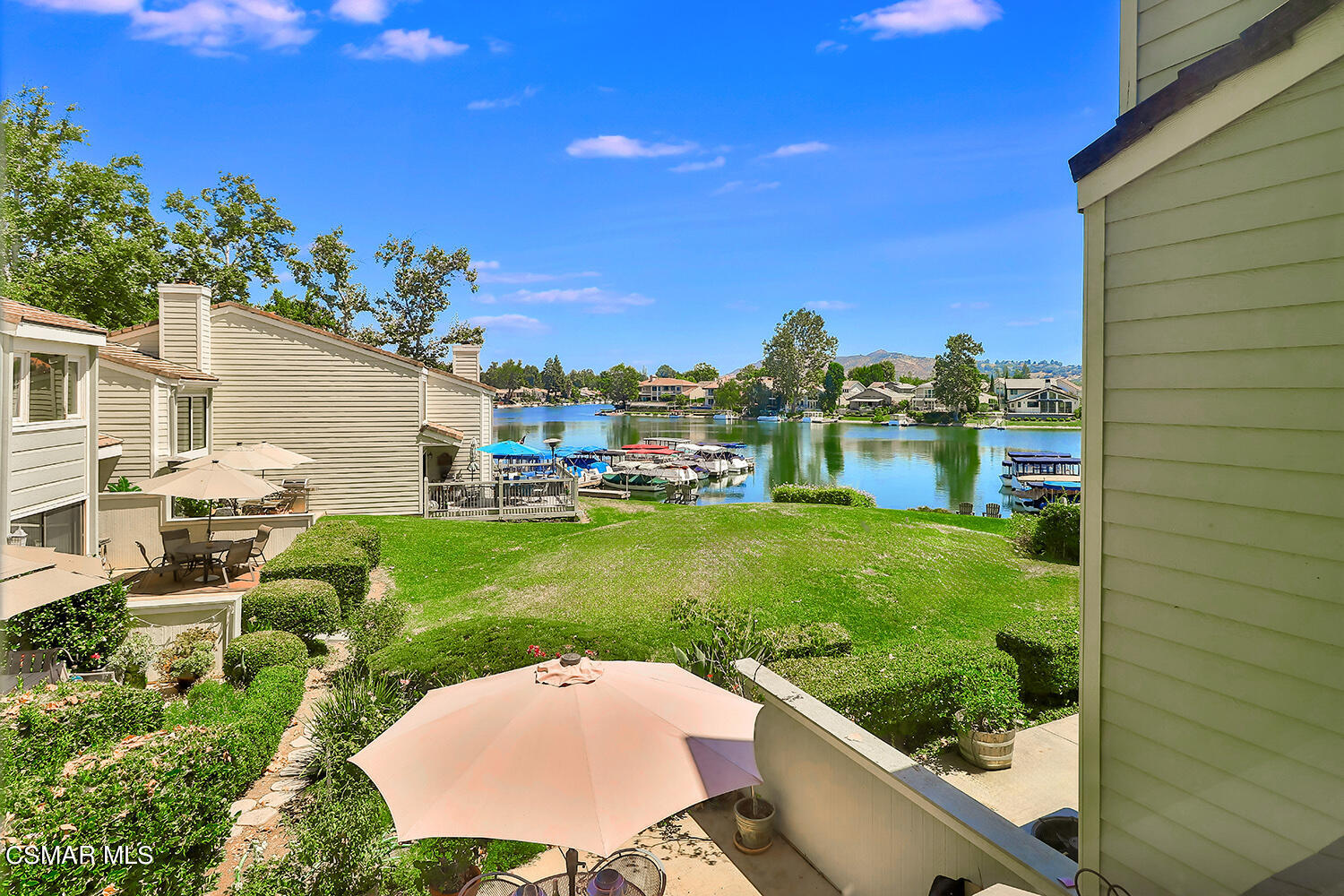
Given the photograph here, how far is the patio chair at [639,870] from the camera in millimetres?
3992

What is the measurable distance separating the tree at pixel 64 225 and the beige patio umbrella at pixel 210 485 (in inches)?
733

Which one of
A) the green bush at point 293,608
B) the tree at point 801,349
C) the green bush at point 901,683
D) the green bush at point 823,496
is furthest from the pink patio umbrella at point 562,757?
the tree at point 801,349

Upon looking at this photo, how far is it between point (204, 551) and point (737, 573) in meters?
9.58

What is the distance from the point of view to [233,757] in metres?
4.96

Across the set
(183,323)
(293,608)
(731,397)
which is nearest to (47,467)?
(293,608)

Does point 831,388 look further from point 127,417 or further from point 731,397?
point 127,417

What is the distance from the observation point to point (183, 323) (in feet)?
54.8

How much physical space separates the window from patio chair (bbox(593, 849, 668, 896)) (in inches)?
352

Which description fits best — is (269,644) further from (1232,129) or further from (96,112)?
(96,112)

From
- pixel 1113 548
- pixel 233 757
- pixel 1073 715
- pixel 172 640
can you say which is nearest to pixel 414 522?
pixel 172 640

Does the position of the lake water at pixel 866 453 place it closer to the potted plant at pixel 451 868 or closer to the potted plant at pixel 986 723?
the potted plant at pixel 986 723

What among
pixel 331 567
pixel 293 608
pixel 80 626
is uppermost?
pixel 80 626

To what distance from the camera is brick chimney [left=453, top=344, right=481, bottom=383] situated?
2330 centimetres

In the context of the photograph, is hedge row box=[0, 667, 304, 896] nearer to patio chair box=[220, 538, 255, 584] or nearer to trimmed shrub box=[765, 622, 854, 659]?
trimmed shrub box=[765, 622, 854, 659]
